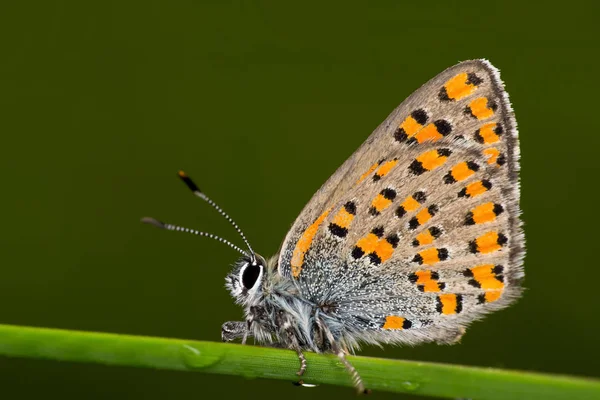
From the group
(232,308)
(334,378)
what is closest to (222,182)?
(232,308)

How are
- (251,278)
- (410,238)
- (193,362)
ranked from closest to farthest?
1. (193,362)
2. (410,238)
3. (251,278)

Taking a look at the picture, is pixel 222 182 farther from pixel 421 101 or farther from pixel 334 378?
pixel 334 378

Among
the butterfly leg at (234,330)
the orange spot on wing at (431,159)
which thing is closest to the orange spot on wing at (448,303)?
the orange spot on wing at (431,159)

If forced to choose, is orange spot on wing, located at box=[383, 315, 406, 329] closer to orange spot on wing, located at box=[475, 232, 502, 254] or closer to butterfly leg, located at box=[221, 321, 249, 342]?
orange spot on wing, located at box=[475, 232, 502, 254]

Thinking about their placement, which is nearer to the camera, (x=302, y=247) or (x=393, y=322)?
(x=393, y=322)

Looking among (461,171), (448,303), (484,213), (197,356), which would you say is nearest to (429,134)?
(461,171)

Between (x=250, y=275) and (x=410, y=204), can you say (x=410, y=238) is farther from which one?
(x=250, y=275)

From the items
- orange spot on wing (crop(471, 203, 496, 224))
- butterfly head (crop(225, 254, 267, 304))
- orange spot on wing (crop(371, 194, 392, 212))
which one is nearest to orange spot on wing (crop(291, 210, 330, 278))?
butterfly head (crop(225, 254, 267, 304))

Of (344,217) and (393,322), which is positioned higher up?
(344,217)
